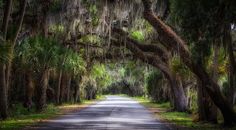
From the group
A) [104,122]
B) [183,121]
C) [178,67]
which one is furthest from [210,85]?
[178,67]

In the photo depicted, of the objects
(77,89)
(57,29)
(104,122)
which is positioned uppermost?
(57,29)

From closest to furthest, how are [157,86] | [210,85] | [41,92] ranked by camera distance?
[210,85] < [41,92] < [157,86]

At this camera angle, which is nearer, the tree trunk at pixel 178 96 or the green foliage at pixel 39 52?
the green foliage at pixel 39 52

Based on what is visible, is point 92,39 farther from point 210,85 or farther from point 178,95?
point 210,85

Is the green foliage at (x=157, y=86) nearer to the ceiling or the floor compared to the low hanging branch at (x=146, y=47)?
nearer to the floor

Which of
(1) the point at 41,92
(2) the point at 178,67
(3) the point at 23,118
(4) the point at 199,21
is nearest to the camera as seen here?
(4) the point at 199,21

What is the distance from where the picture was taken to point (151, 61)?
3556cm

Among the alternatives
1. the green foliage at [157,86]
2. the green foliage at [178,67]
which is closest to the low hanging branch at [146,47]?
the green foliage at [178,67]

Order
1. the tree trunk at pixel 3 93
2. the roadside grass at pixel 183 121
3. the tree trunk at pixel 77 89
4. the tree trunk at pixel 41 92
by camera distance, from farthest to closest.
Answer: the tree trunk at pixel 77 89, the tree trunk at pixel 41 92, the tree trunk at pixel 3 93, the roadside grass at pixel 183 121

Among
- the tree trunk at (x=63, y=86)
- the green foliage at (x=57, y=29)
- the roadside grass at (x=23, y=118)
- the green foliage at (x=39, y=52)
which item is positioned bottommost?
the roadside grass at (x=23, y=118)

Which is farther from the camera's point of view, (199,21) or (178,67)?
(178,67)

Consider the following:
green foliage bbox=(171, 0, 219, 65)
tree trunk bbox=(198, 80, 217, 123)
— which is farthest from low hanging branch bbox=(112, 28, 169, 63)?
green foliage bbox=(171, 0, 219, 65)

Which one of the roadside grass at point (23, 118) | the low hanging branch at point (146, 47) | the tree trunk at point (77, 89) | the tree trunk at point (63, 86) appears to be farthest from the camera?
the tree trunk at point (77, 89)

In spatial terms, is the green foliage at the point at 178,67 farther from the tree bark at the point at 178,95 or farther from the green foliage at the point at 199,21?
the green foliage at the point at 199,21
